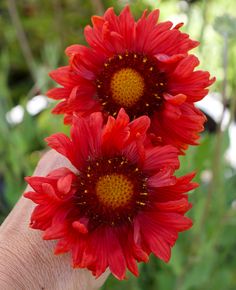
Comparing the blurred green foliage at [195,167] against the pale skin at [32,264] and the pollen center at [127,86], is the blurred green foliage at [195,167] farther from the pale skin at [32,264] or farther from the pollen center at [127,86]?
the pale skin at [32,264]

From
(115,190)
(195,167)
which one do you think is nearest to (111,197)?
(115,190)

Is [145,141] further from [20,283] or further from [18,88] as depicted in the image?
[18,88]

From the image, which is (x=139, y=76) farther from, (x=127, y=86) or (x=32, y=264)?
(x=32, y=264)

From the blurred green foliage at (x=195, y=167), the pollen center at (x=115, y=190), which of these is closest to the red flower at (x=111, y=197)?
the pollen center at (x=115, y=190)

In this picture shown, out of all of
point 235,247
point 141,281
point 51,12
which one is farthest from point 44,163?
A: point 51,12

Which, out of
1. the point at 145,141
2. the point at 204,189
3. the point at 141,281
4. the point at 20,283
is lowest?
the point at 141,281

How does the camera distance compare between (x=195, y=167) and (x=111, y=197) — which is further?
(x=195, y=167)

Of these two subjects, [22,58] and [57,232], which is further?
[22,58]
